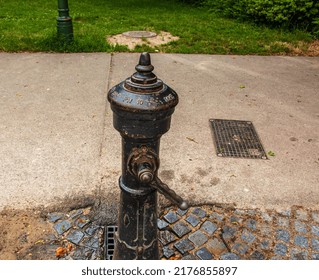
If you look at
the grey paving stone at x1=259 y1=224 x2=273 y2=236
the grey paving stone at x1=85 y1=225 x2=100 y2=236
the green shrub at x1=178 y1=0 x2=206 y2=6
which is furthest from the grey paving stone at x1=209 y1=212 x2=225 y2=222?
the green shrub at x1=178 y1=0 x2=206 y2=6

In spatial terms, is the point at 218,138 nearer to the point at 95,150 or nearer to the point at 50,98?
the point at 95,150

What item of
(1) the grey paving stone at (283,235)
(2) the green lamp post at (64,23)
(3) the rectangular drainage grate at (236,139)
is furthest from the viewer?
(2) the green lamp post at (64,23)

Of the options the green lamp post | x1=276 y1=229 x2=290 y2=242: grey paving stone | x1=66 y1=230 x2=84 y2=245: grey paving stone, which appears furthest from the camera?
the green lamp post

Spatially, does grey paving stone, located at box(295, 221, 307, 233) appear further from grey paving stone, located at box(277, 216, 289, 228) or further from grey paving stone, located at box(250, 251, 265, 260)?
grey paving stone, located at box(250, 251, 265, 260)

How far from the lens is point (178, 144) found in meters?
4.04

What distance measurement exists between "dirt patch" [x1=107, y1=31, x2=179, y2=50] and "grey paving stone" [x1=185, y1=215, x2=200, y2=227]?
16.3ft

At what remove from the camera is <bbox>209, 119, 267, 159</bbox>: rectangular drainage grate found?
3.93 meters

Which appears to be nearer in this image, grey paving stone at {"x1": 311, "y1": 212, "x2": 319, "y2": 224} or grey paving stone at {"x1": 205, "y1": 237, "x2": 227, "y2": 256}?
grey paving stone at {"x1": 205, "y1": 237, "x2": 227, "y2": 256}

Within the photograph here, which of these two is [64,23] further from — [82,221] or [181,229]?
[181,229]

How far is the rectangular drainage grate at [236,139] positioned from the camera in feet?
12.9

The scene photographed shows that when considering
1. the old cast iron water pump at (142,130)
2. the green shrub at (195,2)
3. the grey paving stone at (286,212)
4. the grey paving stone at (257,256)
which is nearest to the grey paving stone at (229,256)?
the grey paving stone at (257,256)

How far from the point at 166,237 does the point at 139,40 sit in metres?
5.79

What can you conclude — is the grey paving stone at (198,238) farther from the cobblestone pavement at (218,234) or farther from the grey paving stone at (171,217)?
the grey paving stone at (171,217)

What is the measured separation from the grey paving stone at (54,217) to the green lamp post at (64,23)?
4.75 meters
